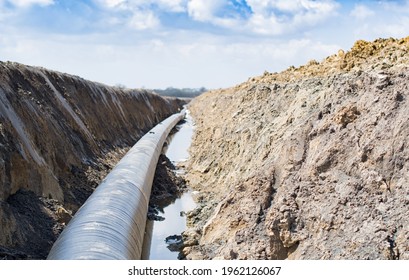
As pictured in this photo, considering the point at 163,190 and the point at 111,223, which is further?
the point at 163,190

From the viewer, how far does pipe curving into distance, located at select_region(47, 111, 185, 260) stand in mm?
8070

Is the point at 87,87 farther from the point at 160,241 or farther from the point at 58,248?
the point at 58,248

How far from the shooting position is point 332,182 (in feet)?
31.1

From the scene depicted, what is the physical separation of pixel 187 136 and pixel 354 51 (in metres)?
26.2

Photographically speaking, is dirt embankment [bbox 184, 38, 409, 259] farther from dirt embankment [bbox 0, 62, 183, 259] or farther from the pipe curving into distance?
dirt embankment [bbox 0, 62, 183, 259]

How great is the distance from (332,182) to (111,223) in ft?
15.2

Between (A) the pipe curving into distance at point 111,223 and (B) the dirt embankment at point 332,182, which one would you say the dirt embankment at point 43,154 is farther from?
(B) the dirt embankment at point 332,182

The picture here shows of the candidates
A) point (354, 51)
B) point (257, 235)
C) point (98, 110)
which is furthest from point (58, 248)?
point (98, 110)

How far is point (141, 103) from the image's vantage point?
163ft

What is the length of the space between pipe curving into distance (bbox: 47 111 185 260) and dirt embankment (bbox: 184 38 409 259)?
1826 mm

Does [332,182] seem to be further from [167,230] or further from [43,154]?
[43,154]

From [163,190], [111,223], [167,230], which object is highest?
[111,223]

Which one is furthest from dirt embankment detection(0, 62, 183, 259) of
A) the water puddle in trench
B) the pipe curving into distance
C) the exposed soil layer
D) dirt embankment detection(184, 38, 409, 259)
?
dirt embankment detection(184, 38, 409, 259)

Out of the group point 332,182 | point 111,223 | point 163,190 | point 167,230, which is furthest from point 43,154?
point 332,182
